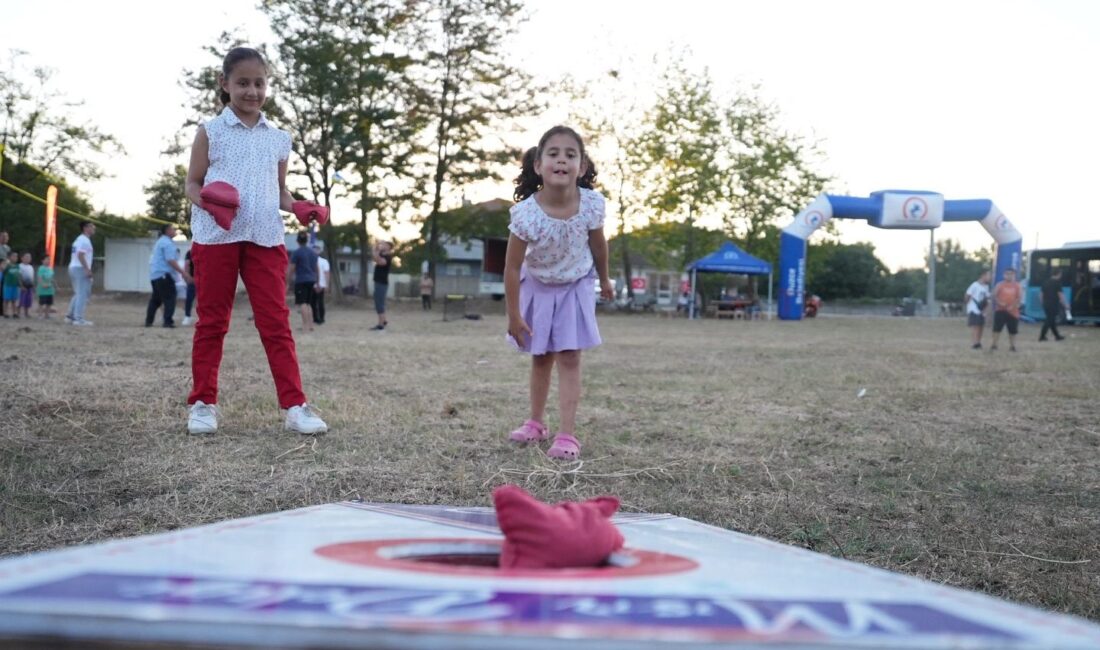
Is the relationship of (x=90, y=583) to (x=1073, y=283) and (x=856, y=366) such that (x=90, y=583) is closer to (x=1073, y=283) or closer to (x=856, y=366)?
(x=856, y=366)

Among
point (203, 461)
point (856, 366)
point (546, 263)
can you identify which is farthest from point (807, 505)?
point (856, 366)

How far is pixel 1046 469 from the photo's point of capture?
3553 millimetres

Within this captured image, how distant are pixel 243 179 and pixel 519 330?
1.24 meters

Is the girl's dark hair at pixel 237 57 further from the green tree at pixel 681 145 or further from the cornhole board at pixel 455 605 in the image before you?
the green tree at pixel 681 145

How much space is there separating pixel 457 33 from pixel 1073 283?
65.5 ft

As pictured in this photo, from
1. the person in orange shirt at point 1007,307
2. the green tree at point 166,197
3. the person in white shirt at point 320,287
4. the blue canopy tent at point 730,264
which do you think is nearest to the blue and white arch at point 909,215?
the blue canopy tent at point 730,264

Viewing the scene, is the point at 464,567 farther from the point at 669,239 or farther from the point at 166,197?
the point at 166,197

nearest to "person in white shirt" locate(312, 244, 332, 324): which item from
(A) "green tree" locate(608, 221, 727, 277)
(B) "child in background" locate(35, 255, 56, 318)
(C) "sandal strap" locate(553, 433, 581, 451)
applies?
(B) "child in background" locate(35, 255, 56, 318)

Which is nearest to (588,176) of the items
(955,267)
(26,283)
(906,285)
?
(26,283)

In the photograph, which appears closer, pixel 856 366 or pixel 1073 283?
pixel 856 366

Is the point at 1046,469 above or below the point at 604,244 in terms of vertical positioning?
below

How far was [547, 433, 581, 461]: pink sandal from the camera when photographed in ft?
11.6

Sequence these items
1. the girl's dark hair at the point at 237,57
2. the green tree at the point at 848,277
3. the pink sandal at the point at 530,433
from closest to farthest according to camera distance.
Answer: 1. the girl's dark hair at the point at 237,57
2. the pink sandal at the point at 530,433
3. the green tree at the point at 848,277

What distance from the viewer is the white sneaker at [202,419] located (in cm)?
361
